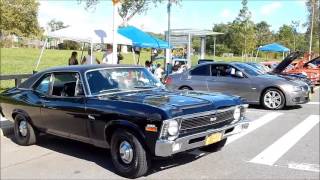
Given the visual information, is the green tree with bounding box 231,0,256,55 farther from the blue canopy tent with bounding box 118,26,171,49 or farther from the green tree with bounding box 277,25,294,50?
the blue canopy tent with bounding box 118,26,171,49

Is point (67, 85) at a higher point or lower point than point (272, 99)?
higher

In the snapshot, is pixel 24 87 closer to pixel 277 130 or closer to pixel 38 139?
pixel 38 139

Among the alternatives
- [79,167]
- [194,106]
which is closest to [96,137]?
[79,167]

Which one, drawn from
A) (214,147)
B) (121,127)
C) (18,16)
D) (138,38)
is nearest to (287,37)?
(138,38)

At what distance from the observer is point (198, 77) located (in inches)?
561

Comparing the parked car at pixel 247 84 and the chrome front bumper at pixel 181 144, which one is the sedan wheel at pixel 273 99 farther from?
the chrome front bumper at pixel 181 144

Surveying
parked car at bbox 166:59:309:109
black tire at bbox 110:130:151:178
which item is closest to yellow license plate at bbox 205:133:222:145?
black tire at bbox 110:130:151:178

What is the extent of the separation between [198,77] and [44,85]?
23.5 feet

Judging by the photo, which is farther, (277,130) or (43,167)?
(277,130)

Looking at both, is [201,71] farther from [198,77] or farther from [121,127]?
[121,127]

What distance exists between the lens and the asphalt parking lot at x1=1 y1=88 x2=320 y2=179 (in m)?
6.24

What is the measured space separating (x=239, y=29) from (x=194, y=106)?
4158 cm

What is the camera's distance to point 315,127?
10289 millimetres

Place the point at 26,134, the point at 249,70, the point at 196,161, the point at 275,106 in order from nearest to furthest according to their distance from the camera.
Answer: the point at 196,161 < the point at 26,134 < the point at 275,106 < the point at 249,70
